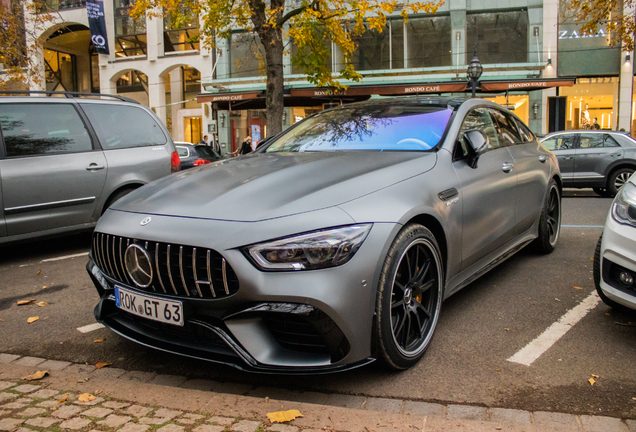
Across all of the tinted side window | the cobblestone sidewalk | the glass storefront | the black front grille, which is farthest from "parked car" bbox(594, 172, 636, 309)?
the glass storefront

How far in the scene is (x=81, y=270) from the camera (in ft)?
17.8

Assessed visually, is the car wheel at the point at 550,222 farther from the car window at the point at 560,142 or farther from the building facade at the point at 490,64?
the building facade at the point at 490,64

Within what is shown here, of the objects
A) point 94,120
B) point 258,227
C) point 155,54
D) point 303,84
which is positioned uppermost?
point 155,54

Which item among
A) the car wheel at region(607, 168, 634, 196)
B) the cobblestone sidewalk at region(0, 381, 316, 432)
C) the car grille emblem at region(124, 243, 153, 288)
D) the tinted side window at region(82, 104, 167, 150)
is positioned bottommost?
the cobblestone sidewalk at region(0, 381, 316, 432)

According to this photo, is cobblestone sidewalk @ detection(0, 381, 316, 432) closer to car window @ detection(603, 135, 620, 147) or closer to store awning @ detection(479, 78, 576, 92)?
car window @ detection(603, 135, 620, 147)

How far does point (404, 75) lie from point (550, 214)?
18.3 m

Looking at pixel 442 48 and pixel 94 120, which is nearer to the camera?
pixel 94 120

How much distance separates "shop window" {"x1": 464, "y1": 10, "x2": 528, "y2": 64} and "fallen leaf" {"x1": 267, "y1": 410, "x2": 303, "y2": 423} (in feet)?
73.3

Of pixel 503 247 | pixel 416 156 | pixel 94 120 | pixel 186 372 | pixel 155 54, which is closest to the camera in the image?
pixel 186 372

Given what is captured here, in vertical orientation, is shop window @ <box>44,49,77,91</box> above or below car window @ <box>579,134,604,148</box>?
above

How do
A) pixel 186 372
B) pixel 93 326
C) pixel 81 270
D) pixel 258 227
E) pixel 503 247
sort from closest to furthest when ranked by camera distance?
pixel 258 227 → pixel 186 372 → pixel 93 326 → pixel 503 247 → pixel 81 270

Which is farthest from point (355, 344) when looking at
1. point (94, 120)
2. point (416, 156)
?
point (94, 120)

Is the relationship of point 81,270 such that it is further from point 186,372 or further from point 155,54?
point 155,54

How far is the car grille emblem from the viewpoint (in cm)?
266
